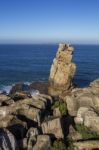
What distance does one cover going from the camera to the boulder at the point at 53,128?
152 ft

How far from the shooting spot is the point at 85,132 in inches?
1874

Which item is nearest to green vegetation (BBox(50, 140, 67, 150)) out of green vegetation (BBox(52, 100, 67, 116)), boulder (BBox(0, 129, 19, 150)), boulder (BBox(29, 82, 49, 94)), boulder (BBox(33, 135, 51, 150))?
boulder (BBox(33, 135, 51, 150))

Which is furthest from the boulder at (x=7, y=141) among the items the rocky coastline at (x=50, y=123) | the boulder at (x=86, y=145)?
the boulder at (x=86, y=145)

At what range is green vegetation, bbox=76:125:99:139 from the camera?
46.8 metres

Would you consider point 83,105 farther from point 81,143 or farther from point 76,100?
point 81,143

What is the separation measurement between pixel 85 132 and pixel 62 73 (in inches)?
1733

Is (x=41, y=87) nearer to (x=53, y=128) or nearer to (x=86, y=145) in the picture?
(x=53, y=128)

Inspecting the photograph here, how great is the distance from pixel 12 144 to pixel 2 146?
1.76 m

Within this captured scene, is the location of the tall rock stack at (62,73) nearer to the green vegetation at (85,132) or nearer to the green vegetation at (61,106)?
the green vegetation at (61,106)

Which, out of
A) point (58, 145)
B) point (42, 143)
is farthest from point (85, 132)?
point (42, 143)

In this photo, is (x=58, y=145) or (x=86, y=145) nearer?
(x=58, y=145)

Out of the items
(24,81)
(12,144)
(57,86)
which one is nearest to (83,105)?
(12,144)

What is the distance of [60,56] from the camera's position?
94.2m

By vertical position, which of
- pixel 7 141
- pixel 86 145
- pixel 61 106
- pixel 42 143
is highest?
pixel 7 141
